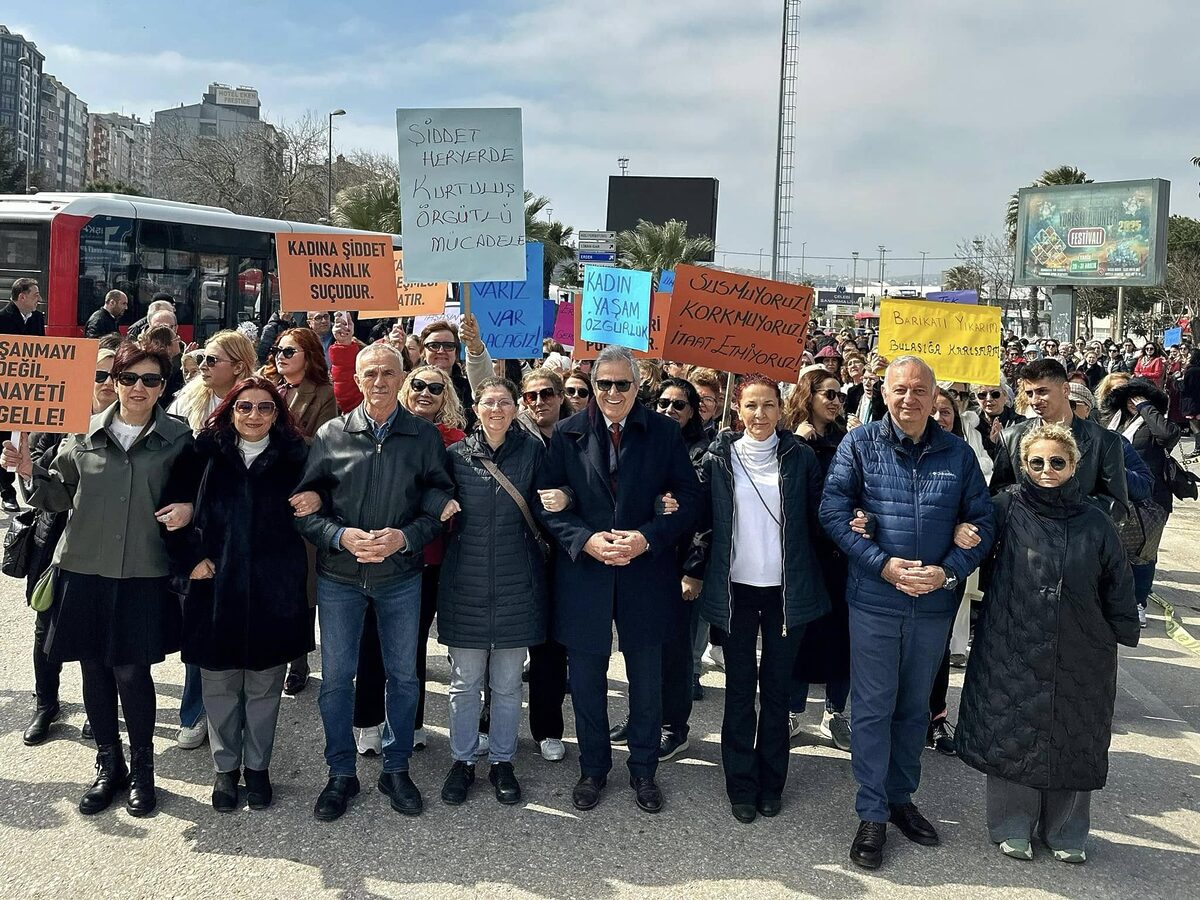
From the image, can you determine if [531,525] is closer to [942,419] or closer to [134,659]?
[134,659]

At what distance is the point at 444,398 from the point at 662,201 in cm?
4641

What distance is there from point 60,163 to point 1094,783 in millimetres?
142446

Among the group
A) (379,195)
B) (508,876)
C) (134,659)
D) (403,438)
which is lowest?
(508,876)

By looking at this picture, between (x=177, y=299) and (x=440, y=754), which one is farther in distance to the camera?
(x=177, y=299)

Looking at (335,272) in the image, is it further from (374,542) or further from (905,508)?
(905,508)

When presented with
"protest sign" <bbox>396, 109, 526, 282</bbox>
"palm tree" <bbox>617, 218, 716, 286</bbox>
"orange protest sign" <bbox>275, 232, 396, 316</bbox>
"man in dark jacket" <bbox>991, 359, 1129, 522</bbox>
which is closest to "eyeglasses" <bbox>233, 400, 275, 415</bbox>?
"protest sign" <bbox>396, 109, 526, 282</bbox>

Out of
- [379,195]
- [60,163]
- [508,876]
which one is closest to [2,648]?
[508,876]

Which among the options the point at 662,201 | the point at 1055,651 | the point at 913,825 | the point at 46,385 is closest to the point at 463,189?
the point at 46,385

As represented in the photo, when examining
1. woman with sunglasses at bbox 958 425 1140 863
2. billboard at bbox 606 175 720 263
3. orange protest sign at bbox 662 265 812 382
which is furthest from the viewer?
billboard at bbox 606 175 720 263

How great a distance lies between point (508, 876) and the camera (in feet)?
12.0

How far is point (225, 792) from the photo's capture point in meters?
4.14

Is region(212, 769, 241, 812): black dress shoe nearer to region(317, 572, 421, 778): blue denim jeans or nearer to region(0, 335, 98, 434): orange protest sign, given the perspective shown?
region(317, 572, 421, 778): blue denim jeans

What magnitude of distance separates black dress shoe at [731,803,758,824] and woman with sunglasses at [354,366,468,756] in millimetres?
1486

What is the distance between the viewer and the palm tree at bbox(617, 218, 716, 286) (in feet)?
129
